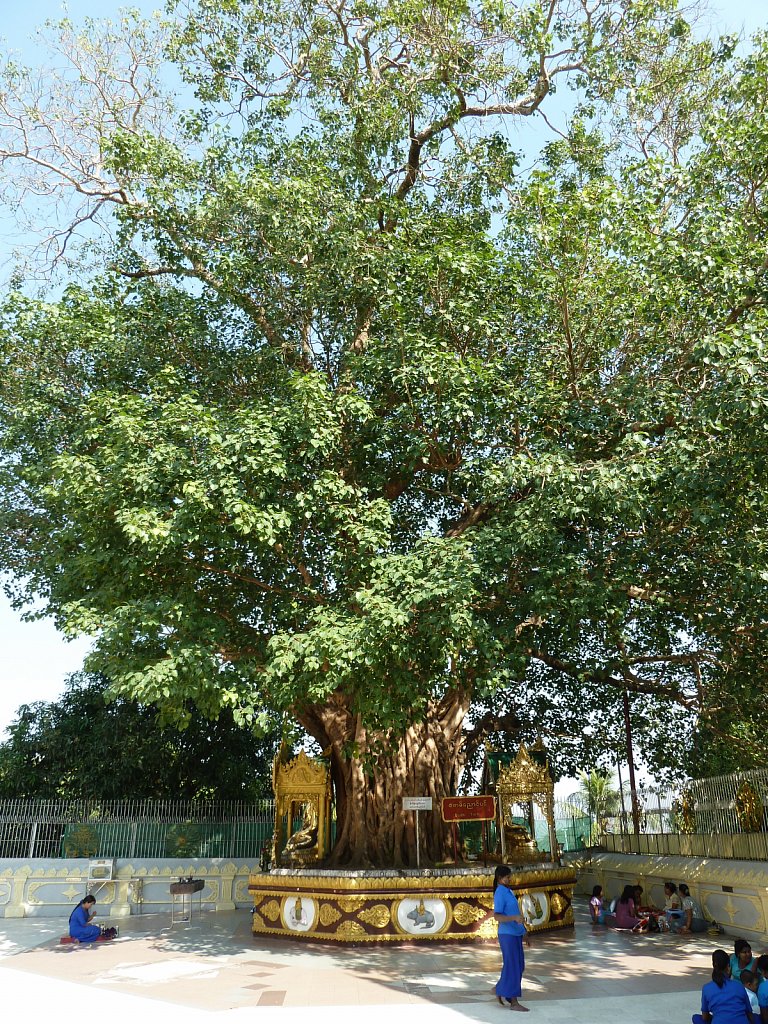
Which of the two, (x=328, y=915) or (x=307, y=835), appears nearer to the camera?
(x=328, y=915)

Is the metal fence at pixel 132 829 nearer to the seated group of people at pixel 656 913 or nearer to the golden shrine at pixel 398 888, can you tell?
the golden shrine at pixel 398 888

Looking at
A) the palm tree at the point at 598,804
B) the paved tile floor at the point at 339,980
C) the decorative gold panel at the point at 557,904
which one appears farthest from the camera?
the palm tree at the point at 598,804

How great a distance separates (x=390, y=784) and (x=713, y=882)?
5.19 meters

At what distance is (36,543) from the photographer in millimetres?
13891

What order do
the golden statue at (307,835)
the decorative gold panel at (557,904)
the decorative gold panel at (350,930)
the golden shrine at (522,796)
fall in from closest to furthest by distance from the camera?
the decorative gold panel at (350,930) < the decorative gold panel at (557,904) < the golden shrine at (522,796) < the golden statue at (307,835)

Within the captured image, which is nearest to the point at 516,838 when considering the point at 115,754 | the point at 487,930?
the point at 487,930

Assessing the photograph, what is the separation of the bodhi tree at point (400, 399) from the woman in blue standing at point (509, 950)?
261 centimetres

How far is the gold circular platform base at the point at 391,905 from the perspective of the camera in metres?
11.6

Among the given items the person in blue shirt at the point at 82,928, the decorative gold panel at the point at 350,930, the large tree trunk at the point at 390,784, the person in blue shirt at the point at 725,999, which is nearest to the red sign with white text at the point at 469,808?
the large tree trunk at the point at 390,784

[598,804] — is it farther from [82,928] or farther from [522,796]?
[82,928]

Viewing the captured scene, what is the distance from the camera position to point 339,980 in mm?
9070

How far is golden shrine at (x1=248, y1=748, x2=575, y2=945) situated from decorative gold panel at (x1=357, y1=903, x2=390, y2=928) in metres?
0.01

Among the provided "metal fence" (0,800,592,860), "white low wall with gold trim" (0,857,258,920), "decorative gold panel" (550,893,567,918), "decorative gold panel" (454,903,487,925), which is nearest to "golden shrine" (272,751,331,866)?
"metal fence" (0,800,592,860)

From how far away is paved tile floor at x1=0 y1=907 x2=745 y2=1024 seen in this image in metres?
7.48
